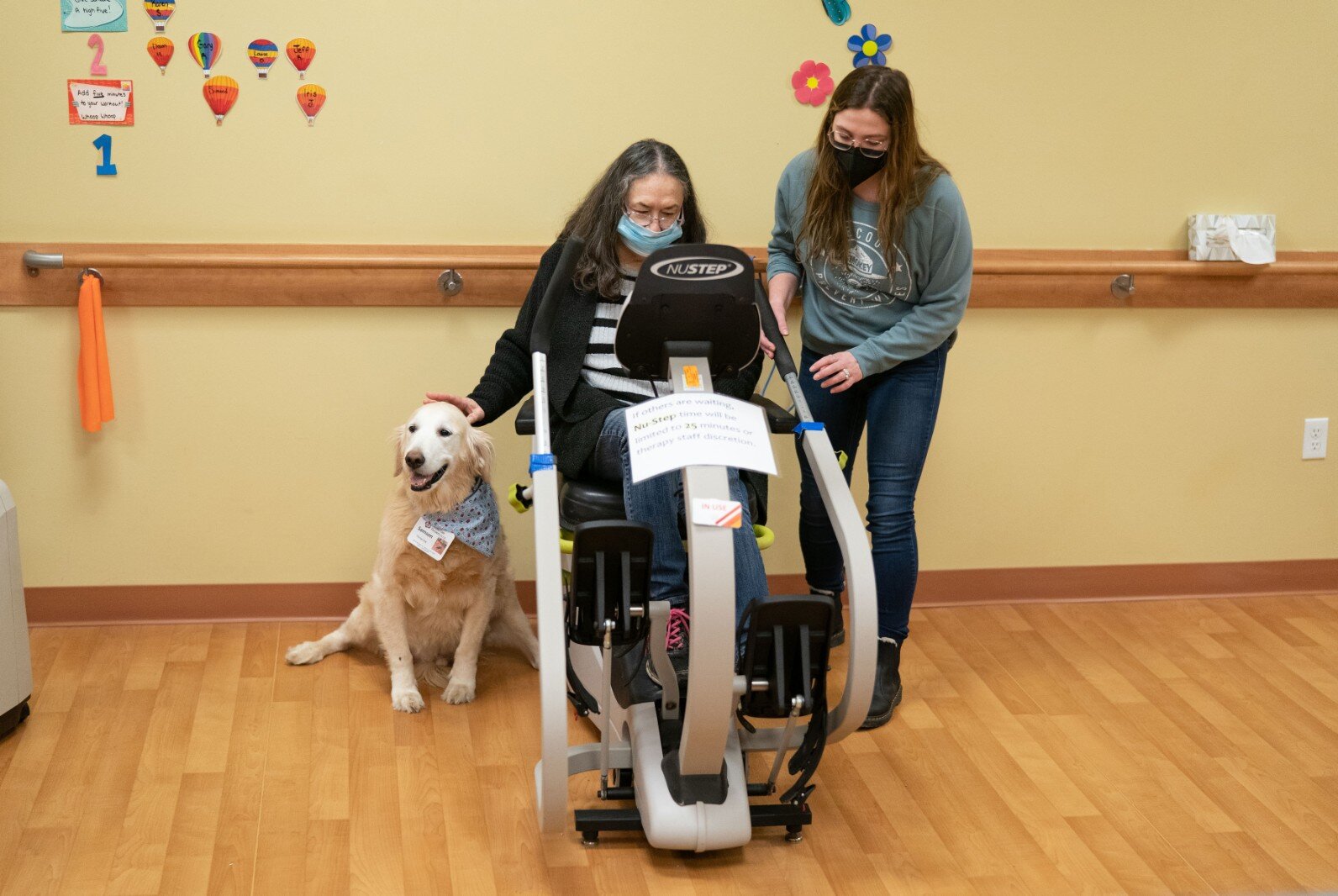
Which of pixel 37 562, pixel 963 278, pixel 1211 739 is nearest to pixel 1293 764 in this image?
pixel 1211 739

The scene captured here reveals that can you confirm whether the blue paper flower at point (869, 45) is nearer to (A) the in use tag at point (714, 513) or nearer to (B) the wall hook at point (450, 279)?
(B) the wall hook at point (450, 279)

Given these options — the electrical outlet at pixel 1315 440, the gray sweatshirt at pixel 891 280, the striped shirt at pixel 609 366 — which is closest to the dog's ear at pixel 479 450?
the striped shirt at pixel 609 366

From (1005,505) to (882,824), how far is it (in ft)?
4.06

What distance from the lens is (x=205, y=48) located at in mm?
2803

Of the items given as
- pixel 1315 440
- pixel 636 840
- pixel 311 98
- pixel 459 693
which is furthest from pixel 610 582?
pixel 1315 440

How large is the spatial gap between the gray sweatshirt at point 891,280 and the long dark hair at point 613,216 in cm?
28

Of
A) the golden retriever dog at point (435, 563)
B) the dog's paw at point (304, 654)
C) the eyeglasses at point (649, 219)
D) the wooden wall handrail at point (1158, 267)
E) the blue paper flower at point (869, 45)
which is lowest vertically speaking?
the dog's paw at point (304, 654)

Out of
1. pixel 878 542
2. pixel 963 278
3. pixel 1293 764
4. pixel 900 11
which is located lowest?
pixel 1293 764

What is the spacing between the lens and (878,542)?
2736 mm

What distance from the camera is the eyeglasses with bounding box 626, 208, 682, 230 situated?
248 centimetres

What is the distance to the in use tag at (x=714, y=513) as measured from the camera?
1.97 metres

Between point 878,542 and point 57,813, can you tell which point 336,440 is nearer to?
point 57,813

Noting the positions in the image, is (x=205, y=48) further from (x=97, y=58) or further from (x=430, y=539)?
(x=430, y=539)

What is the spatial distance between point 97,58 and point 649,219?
1303mm
